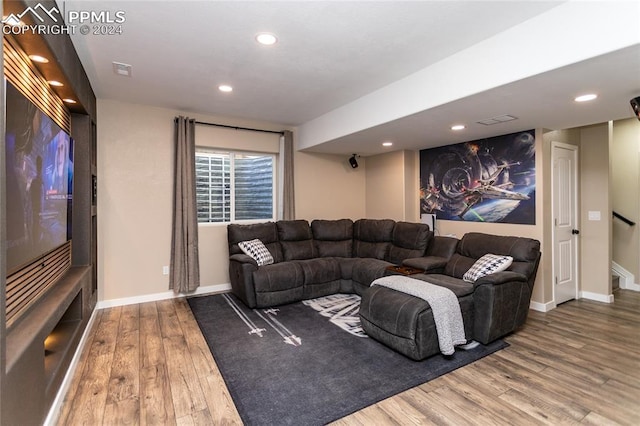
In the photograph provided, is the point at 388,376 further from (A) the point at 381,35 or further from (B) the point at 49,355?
(A) the point at 381,35

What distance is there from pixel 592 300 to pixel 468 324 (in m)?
2.68

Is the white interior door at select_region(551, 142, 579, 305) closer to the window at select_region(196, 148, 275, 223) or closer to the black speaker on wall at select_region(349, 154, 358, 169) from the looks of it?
the black speaker on wall at select_region(349, 154, 358, 169)

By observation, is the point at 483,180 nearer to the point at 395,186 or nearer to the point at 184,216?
the point at 395,186

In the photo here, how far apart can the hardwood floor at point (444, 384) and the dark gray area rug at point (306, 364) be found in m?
0.10

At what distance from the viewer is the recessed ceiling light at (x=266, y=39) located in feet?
7.91

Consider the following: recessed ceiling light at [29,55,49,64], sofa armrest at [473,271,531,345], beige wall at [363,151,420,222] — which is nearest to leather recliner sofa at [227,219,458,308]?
beige wall at [363,151,420,222]

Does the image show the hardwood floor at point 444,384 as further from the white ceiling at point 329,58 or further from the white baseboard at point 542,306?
the white ceiling at point 329,58

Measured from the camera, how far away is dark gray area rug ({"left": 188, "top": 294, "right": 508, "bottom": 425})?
81.0 inches

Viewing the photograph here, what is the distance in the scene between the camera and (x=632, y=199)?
473 centimetres

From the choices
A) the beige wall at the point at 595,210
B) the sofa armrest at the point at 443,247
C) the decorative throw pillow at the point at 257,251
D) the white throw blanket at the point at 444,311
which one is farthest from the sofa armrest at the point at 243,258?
the beige wall at the point at 595,210

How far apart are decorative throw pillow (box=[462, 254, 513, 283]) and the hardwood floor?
650 mm

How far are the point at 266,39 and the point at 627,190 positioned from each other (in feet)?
18.7

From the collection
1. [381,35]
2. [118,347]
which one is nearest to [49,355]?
[118,347]

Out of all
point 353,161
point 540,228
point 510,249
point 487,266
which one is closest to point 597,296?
point 540,228
